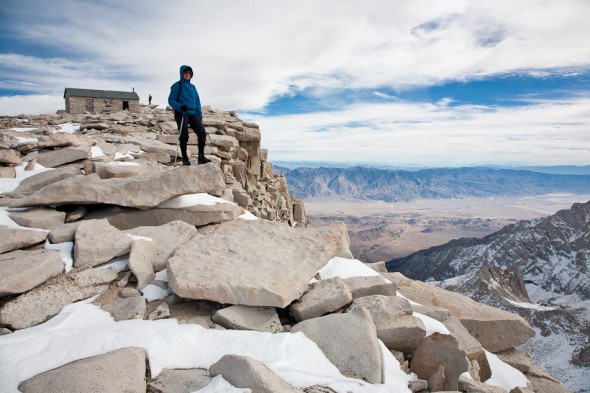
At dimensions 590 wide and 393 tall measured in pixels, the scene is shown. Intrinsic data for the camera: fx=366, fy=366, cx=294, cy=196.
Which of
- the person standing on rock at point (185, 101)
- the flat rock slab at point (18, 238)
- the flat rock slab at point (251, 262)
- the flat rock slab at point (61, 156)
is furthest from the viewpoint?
the flat rock slab at point (61, 156)

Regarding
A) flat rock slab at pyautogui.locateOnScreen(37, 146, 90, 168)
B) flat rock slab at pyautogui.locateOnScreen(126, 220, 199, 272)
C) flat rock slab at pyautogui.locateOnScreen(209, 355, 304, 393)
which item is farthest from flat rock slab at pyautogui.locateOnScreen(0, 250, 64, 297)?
flat rock slab at pyautogui.locateOnScreen(37, 146, 90, 168)

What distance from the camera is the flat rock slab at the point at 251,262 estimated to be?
692 centimetres

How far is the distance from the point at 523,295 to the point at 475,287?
39.4m

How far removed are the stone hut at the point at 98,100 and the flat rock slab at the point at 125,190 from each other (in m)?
42.0

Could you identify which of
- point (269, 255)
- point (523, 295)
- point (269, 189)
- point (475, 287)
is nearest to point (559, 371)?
point (475, 287)

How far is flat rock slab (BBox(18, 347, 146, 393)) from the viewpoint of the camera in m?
4.58

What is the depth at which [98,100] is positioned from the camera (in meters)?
52.3

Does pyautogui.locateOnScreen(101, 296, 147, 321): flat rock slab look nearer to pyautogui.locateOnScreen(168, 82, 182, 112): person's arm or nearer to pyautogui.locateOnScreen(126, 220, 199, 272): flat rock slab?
pyautogui.locateOnScreen(126, 220, 199, 272): flat rock slab

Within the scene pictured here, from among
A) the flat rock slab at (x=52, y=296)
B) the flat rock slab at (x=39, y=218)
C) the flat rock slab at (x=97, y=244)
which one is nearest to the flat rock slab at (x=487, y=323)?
the flat rock slab at (x=97, y=244)

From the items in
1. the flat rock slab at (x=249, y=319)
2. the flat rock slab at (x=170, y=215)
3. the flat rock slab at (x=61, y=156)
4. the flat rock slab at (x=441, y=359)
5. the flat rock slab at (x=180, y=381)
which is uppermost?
the flat rock slab at (x=61, y=156)

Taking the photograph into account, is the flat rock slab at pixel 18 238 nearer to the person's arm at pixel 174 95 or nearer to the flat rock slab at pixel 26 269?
the flat rock slab at pixel 26 269

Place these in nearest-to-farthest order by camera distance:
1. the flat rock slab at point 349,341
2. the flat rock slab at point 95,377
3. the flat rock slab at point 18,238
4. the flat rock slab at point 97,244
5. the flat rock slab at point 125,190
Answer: the flat rock slab at point 95,377 → the flat rock slab at point 349,341 → the flat rock slab at point 97,244 → the flat rock slab at point 18,238 → the flat rock slab at point 125,190

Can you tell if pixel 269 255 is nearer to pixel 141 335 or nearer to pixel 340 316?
pixel 340 316

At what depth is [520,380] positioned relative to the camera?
31.3 ft
